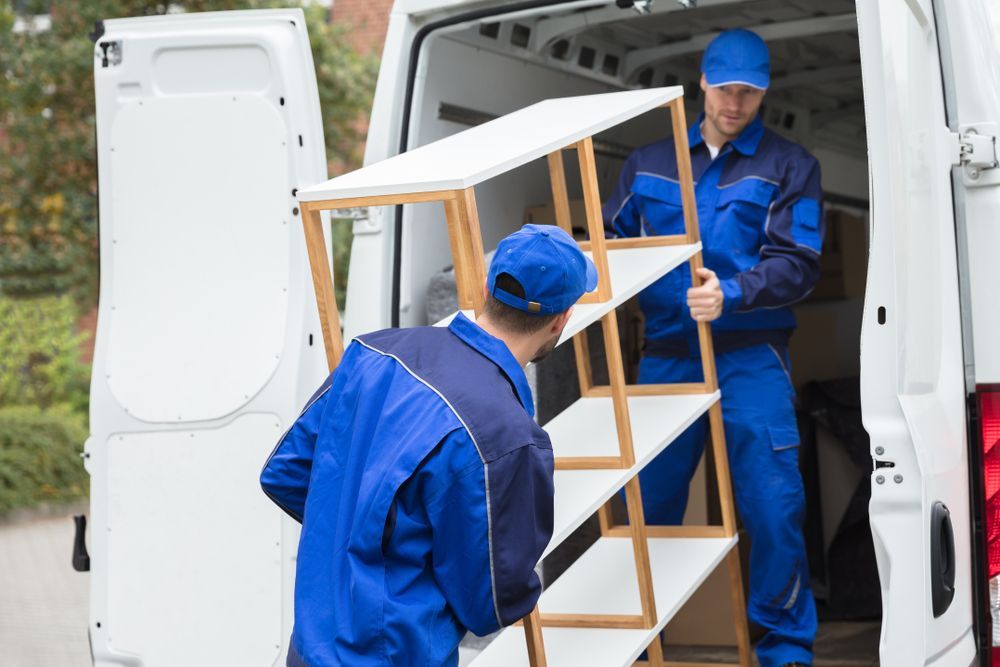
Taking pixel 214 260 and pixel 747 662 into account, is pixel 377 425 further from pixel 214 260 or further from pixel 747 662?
pixel 747 662

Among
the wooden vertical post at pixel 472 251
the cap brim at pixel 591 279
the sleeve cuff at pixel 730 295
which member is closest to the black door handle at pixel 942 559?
the cap brim at pixel 591 279

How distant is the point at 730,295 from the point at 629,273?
382mm

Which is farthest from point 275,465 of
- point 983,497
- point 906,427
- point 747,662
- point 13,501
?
point 13,501

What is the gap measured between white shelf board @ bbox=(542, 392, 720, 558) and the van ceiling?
1.05m

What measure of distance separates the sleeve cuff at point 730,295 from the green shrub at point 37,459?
8143 millimetres

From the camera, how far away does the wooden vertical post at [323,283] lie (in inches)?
103

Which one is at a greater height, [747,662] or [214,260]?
[214,260]

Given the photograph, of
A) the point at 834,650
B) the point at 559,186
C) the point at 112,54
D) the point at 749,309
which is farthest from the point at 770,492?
the point at 112,54

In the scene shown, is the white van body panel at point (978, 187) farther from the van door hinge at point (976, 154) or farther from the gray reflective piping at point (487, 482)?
the gray reflective piping at point (487, 482)

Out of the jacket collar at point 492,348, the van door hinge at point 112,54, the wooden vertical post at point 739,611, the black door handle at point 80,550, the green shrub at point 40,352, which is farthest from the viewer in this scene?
the green shrub at point 40,352

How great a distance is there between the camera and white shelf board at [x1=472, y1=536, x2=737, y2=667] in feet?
9.52

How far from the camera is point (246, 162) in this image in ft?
10.3

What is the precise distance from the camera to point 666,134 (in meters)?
4.97

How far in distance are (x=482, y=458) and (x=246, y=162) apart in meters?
1.30
